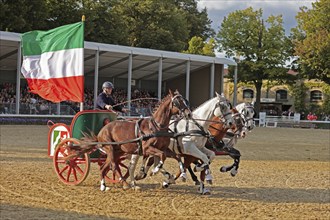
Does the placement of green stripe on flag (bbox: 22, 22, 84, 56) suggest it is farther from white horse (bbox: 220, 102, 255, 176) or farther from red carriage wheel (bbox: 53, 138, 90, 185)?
white horse (bbox: 220, 102, 255, 176)

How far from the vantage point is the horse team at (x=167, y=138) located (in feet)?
35.1

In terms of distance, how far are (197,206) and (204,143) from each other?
2.13 metres

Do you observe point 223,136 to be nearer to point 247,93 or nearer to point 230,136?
point 230,136

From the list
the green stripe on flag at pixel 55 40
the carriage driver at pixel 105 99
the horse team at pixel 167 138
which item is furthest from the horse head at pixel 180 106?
the green stripe on flag at pixel 55 40

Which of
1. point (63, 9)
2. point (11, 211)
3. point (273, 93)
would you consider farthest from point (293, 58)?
point (11, 211)

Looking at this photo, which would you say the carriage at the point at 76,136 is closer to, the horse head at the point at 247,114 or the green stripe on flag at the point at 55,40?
the green stripe on flag at the point at 55,40

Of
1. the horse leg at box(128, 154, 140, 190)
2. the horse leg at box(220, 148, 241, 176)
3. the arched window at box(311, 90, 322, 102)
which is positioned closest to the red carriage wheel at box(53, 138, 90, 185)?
the horse leg at box(128, 154, 140, 190)

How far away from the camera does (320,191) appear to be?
1237cm

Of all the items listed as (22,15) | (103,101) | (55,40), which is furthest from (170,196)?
(22,15)

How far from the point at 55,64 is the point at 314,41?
46822 mm

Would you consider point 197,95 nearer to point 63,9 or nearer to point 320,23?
point 63,9

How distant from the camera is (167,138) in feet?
35.2

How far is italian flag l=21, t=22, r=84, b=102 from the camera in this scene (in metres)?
12.0

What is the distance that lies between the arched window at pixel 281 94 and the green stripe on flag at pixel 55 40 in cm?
6218
